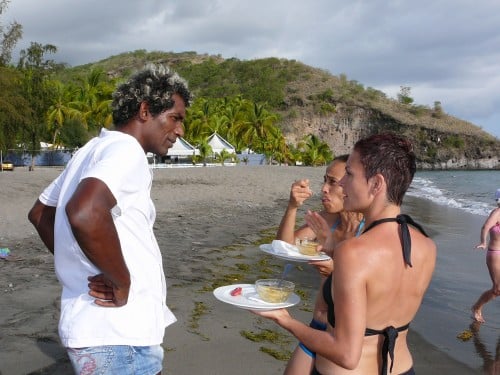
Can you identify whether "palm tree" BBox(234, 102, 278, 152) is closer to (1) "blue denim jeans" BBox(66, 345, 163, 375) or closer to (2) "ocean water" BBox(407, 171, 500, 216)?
(2) "ocean water" BBox(407, 171, 500, 216)

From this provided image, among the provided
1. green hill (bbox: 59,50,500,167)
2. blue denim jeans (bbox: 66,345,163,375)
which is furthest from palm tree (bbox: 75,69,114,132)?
green hill (bbox: 59,50,500,167)

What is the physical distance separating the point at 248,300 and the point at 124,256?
23.9 inches

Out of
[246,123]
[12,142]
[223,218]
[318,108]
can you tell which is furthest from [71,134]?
[318,108]

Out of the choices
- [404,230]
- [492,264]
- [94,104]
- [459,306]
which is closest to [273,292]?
[404,230]

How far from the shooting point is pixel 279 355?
15.7ft

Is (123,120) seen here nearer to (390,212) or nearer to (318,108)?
(390,212)

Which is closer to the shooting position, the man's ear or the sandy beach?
the man's ear

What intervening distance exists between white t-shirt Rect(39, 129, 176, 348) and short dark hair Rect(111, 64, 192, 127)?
0.17 metres

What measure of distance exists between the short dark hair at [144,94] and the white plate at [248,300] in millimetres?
863

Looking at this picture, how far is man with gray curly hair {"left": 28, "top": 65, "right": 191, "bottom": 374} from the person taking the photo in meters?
1.92

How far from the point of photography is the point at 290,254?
112 inches

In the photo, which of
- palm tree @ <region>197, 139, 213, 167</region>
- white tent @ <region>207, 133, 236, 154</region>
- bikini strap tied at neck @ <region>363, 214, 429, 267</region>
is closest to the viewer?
bikini strap tied at neck @ <region>363, 214, 429, 267</region>

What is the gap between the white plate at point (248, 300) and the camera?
2236 mm

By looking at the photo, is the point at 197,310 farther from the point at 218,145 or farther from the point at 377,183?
the point at 218,145
